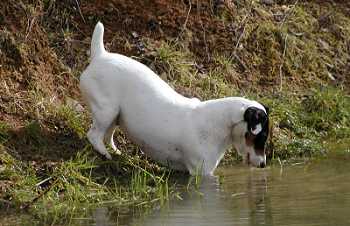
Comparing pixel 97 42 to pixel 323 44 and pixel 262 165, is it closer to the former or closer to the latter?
pixel 262 165

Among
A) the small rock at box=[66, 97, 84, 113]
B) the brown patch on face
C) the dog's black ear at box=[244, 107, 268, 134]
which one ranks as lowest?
the brown patch on face

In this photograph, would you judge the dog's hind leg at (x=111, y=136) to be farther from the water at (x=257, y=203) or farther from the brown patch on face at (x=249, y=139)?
the brown patch on face at (x=249, y=139)

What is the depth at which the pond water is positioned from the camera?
26.7 ft

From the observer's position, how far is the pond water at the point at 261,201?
26.7 feet

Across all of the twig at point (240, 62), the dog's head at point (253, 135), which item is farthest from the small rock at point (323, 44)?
the dog's head at point (253, 135)

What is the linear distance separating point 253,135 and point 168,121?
79 centimetres

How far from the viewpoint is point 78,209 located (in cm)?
903

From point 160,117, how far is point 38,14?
2.77m

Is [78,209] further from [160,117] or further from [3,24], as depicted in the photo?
[3,24]

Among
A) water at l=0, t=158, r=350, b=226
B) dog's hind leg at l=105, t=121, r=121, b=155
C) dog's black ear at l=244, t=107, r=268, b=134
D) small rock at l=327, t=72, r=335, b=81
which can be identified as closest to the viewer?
water at l=0, t=158, r=350, b=226

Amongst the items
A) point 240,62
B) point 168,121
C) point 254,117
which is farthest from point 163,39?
point 254,117

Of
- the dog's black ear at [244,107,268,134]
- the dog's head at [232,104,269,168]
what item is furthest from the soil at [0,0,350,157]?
the dog's black ear at [244,107,268,134]

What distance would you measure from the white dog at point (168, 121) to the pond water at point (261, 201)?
0.31m

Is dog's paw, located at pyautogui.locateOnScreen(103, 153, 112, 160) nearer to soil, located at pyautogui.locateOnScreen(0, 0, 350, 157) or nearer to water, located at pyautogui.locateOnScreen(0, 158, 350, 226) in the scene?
soil, located at pyautogui.locateOnScreen(0, 0, 350, 157)
